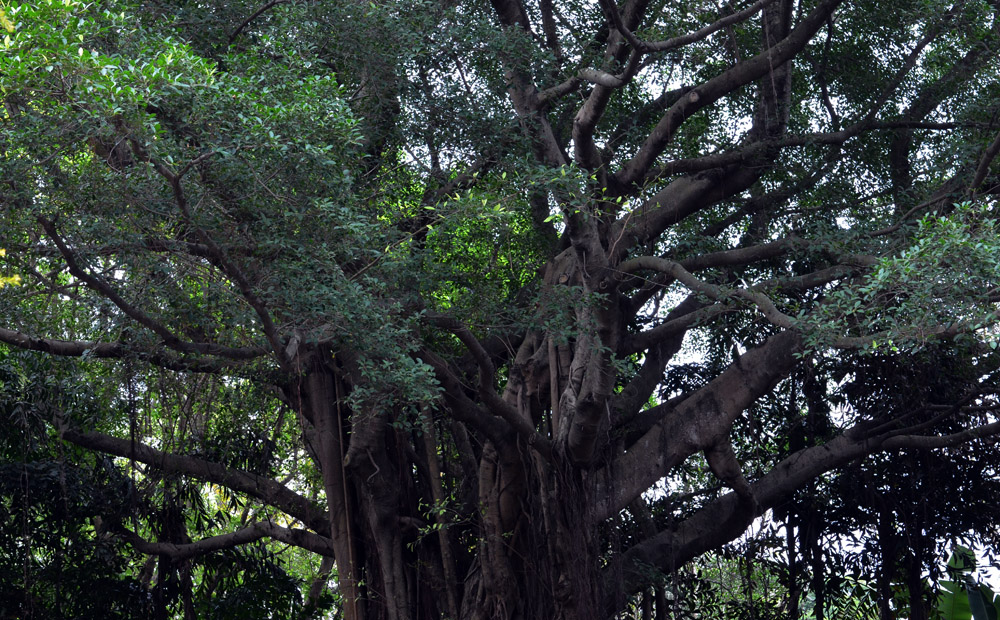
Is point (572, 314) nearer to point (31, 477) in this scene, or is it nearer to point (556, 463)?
point (556, 463)

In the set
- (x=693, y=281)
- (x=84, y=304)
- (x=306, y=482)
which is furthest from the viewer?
(x=306, y=482)

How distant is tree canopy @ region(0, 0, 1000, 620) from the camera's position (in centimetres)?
436

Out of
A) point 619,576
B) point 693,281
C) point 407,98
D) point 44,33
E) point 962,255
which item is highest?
point 407,98

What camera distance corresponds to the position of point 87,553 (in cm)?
664

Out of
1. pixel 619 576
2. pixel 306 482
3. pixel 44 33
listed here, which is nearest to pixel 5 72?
pixel 44 33

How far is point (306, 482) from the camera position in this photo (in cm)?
843

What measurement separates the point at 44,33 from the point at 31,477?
3564 millimetres

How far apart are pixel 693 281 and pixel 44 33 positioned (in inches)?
120

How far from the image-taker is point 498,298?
552 cm

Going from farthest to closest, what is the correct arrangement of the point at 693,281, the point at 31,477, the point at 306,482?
the point at 306,482, the point at 31,477, the point at 693,281

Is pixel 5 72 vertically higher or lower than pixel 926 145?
lower

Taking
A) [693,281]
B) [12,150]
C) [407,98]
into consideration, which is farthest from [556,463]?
[12,150]

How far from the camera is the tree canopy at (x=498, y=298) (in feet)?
14.3

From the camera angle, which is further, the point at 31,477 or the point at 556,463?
the point at 31,477
